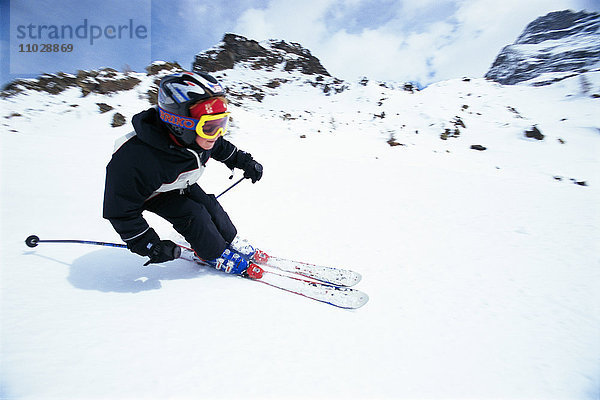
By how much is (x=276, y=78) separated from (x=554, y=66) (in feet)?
138

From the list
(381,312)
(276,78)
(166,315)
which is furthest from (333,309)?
(276,78)

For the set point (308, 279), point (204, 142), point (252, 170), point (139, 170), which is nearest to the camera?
point (139, 170)

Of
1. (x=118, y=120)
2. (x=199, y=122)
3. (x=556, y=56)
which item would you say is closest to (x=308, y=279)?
(x=199, y=122)

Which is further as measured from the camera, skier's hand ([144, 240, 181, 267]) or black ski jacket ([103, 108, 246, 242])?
skier's hand ([144, 240, 181, 267])

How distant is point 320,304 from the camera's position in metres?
1.91

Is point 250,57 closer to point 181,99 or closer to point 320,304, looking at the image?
point 181,99

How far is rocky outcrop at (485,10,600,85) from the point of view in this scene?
36031 millimetres

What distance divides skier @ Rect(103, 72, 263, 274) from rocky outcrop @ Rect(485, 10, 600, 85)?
4590 cm

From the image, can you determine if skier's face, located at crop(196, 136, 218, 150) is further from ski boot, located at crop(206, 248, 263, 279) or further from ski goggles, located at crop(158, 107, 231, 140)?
ski boot, located at crop(206, 248, 263, 279)

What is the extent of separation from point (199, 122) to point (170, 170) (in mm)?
425

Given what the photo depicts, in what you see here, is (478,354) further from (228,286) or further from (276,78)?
(276,78)

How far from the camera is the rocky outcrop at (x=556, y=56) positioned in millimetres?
36031

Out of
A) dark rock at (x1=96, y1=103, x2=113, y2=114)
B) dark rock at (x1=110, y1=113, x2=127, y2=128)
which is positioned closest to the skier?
dark rock at (x1=110, y1=113, x2=127, y2=128)

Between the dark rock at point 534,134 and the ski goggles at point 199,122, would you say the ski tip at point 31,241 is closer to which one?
the ski goggles at point 199,122
